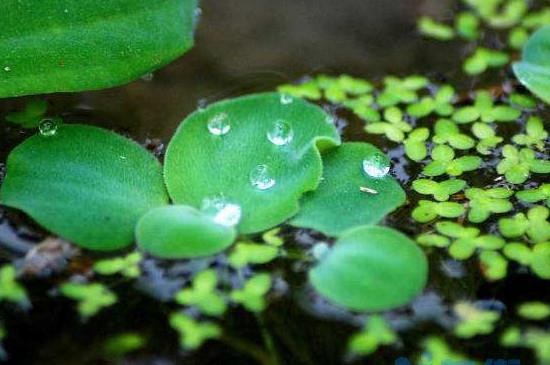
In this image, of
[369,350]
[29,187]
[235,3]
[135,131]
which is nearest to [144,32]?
[135,131]

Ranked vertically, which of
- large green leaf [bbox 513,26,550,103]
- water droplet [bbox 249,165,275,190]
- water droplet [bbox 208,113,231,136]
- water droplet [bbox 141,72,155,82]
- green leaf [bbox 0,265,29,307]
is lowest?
green leaf [bbox 0,265,29,307]

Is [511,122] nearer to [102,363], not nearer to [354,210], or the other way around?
[354,210]

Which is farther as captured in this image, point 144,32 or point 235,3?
point 235,3

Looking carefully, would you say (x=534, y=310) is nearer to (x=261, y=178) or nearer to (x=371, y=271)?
(x=371, y=271)

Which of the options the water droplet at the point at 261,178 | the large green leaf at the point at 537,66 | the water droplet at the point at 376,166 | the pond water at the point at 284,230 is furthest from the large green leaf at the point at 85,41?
the large green leaf at the point at 537,66

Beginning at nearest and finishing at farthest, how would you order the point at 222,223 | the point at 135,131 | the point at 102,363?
1. the point at 102,363
2. the point at 222,223
3. the point at 135,131

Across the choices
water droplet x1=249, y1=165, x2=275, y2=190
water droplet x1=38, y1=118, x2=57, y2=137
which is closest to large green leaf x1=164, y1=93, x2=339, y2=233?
water droplet x1=249, y1=165, x2=275, y2=190

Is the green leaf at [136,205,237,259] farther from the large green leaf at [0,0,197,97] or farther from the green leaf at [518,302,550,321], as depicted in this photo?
the green leaf at [518,302,550,321]
